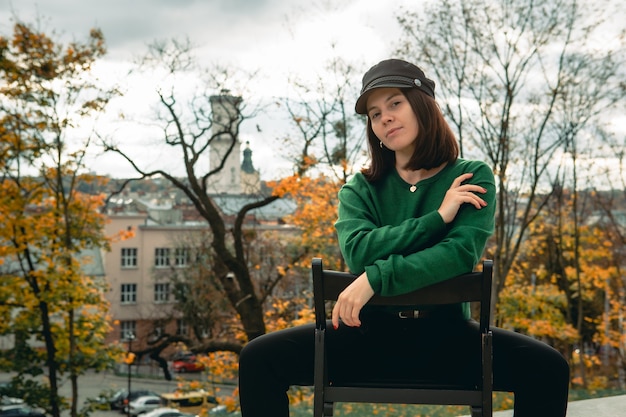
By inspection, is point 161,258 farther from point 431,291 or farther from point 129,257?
point 431,291

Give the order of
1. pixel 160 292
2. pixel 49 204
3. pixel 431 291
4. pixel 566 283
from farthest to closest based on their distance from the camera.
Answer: pixel 160 292 → pixel 566 283 → pixel 49 204 → pixel 431 291

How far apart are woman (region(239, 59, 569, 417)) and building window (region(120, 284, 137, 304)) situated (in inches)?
1551

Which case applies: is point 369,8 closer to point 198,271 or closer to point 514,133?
point 514,133

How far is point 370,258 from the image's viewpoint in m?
1.46

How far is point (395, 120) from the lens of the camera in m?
1.61

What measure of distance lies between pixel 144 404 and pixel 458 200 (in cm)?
2882

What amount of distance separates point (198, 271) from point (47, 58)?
20.0m

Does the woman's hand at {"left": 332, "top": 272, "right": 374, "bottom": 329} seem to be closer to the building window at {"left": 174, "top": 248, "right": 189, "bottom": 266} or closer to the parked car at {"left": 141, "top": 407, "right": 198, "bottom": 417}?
the parked car at {"left": 141, "top": 407, "right": 198, "bottom": 417}

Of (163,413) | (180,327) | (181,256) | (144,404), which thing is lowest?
(144,404)

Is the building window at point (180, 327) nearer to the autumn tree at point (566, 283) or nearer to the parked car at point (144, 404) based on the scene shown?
the parked car at point (144, 404)

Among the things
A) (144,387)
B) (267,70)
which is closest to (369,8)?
(267,70)

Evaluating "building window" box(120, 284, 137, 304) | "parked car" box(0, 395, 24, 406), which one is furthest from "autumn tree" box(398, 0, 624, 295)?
"building window" box(120, 284, 137, 304)

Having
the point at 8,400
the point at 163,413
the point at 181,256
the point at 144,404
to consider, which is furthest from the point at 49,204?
the point at 181,256

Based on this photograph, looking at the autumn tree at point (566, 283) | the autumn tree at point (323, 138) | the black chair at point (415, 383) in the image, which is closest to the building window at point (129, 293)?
the autumn tree at point (566, 283)
